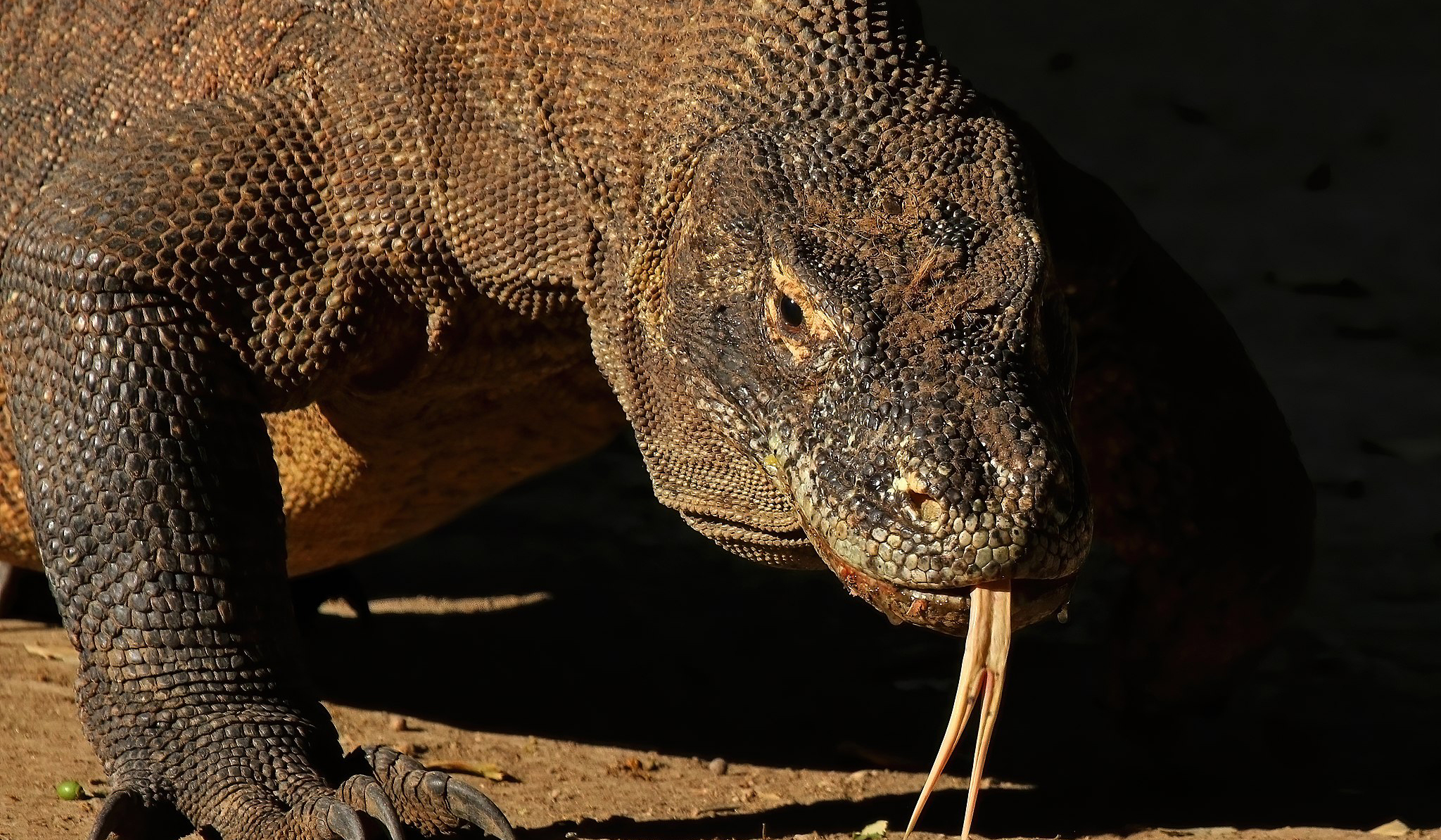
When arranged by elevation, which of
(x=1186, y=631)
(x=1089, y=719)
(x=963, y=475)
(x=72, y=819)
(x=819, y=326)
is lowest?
(x=1089, y=719)

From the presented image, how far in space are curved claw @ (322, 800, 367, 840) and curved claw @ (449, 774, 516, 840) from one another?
7.1 inches

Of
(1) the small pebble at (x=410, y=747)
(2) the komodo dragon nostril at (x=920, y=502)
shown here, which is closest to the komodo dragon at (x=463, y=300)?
(2) the komodo dragon nostril at (x=920, y=502)

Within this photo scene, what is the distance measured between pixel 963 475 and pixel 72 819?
8.00 ft

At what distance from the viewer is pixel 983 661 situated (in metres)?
3.12

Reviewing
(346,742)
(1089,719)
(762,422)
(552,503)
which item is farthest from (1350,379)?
(762,422)

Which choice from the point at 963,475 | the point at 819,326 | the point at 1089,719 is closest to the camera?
the point at 963,475

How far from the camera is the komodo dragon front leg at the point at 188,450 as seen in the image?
3729 mm

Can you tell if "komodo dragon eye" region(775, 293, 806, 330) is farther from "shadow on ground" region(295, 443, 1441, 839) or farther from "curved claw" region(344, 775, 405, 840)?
"shadow on ground" region(295, 443, 1441, 839)

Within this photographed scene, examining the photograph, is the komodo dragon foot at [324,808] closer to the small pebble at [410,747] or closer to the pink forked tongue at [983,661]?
the pink forked tongue at [983,661]

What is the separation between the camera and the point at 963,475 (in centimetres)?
305

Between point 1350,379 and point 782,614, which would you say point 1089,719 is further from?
point 1350,379

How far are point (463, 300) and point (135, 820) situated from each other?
1.35 meters

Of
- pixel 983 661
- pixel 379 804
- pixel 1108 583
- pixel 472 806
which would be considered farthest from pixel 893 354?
pixel 1108 583

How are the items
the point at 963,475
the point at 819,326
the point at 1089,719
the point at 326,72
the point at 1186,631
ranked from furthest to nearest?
the point at 1089,719, the point at 1186,631, the point at 326,72, the point at 819,326, the point at 963,475
